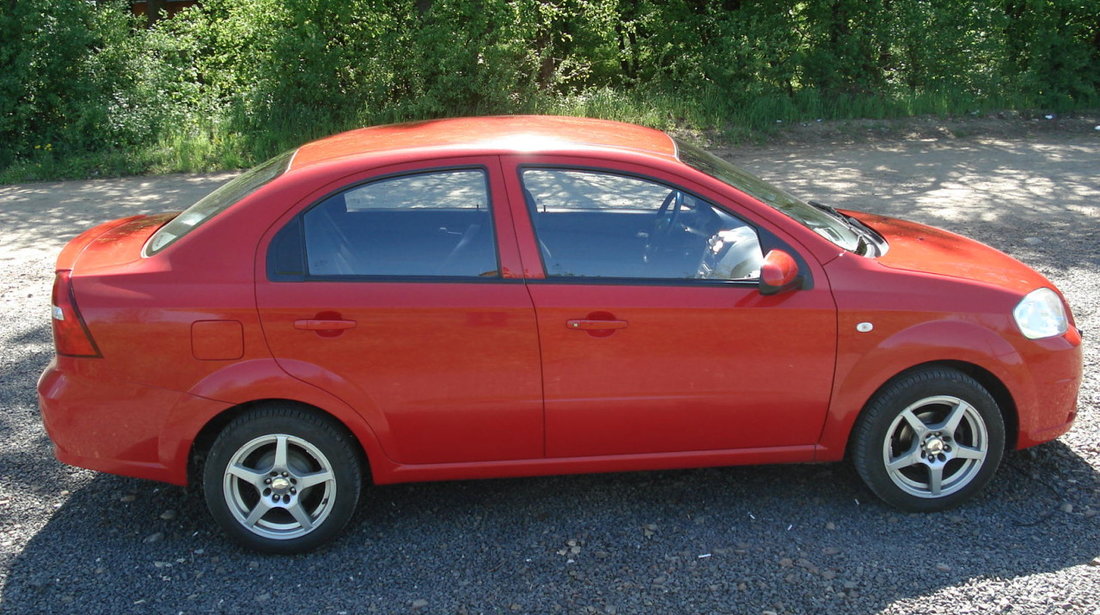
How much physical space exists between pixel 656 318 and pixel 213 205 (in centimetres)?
191

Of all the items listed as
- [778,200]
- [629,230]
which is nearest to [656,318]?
[629,230]

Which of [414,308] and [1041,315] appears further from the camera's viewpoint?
[1041,315]

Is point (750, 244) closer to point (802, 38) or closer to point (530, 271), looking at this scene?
point (530, 271)

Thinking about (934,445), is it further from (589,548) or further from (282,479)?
(282,479)

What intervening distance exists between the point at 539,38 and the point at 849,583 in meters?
11.6

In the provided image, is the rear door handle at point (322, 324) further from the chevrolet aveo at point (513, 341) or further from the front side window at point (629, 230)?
the front side window at point (629, 230)

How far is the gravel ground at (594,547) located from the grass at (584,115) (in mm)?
7485

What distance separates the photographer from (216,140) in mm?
12844

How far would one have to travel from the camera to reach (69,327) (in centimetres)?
392

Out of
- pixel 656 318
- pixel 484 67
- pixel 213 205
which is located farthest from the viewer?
pixel 484 67

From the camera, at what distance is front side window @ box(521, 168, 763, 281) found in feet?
13.2

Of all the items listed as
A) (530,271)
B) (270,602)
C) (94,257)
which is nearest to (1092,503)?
(530,271)

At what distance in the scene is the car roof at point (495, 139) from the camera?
4184 millimetres

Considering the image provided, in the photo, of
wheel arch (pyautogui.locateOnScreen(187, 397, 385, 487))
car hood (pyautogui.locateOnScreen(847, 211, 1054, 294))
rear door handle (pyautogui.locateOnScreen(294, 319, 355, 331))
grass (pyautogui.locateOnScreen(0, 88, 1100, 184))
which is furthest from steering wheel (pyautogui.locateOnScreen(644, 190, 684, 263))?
grass (pyautogui.locateOnScreen(0, 88, 1100, 184))
